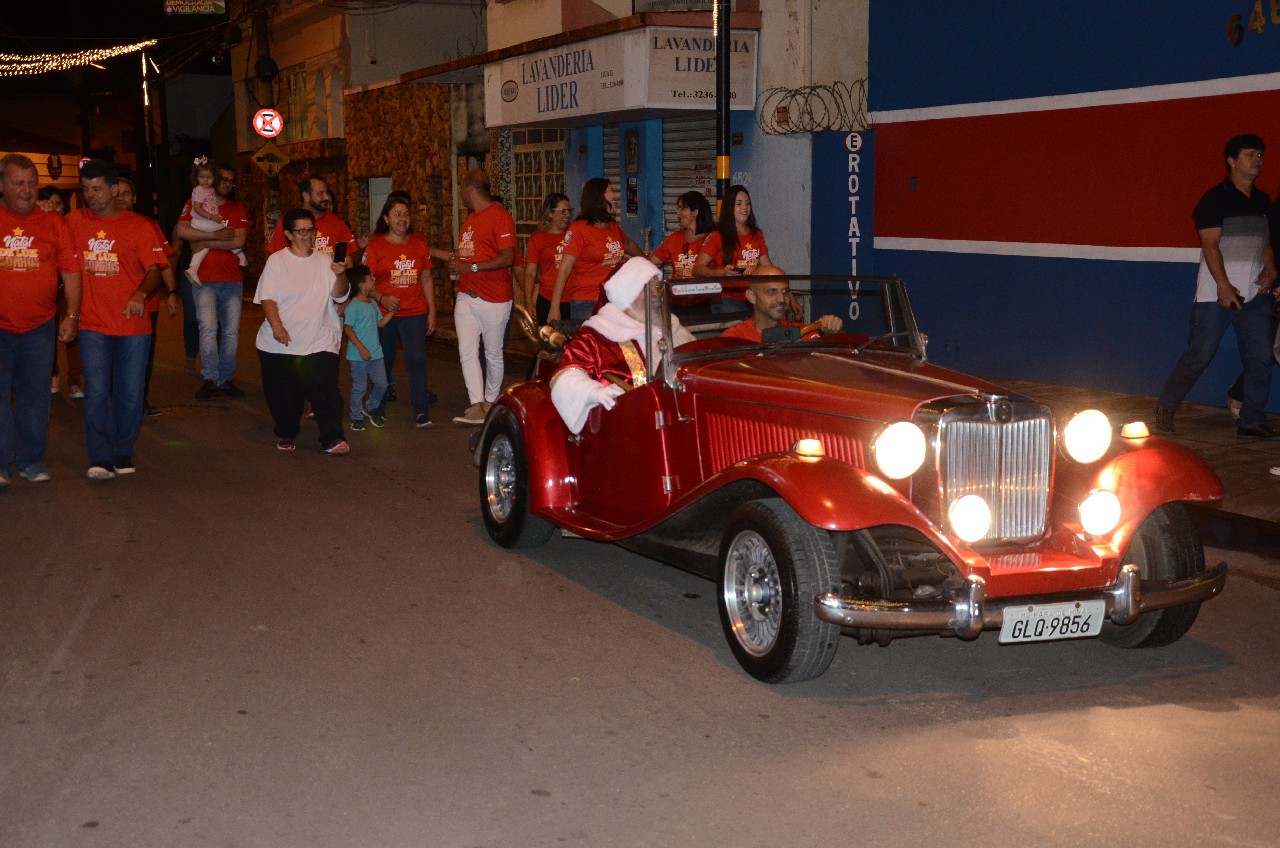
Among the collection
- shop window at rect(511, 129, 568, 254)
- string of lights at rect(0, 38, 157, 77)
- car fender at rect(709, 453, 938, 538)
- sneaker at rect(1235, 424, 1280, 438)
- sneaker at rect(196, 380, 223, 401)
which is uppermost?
string of lights at rect(0, 38, 157, 77)

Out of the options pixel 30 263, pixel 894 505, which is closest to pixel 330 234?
pixel 30 263

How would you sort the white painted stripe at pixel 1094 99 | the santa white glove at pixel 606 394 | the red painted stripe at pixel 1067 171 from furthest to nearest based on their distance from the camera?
1. the red painted stripe at pixel 1067 171
2. the white painted stripe at pixel 1094 99
3. the santa white glove at pixel 606 394

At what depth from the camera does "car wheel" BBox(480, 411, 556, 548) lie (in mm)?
7438

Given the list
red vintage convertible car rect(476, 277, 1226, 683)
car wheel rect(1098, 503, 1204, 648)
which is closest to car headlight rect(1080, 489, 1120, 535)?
red vintage convertible car rect(476, 277, 1226, 683)

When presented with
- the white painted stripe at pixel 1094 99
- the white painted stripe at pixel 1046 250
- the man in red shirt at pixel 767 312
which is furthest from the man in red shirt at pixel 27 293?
the white painted stripe at pixel 1094 99

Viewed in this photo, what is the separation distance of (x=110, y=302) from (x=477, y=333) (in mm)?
3275

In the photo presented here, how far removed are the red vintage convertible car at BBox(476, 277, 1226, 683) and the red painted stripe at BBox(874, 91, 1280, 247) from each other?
21.1ft

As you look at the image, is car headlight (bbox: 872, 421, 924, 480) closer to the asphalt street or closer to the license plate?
the license plate

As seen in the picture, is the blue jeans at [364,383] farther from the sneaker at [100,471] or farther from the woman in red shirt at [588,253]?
the sneaker at [100,471]

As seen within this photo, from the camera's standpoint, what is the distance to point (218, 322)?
44.9 ft

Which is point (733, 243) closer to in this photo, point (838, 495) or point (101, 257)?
point (101, 257)

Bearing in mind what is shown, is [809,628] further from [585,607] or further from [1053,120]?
[1053,120]

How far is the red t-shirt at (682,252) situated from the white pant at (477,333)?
1.40 metres

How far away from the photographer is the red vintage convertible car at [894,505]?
5.11 metres
